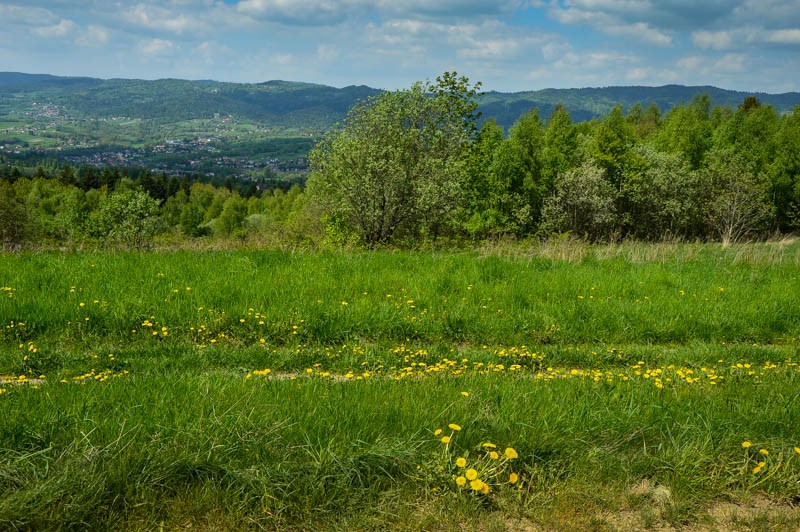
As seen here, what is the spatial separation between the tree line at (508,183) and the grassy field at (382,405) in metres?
7.35

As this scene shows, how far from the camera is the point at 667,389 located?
221 inches

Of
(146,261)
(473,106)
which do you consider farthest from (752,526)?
(473,106)

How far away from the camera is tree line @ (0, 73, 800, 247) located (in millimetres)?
24750

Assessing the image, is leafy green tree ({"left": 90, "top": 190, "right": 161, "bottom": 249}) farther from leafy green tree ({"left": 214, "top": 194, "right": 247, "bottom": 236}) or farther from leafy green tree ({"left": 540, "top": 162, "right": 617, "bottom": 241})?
leafy green tree ({"left": 214, "top": 194, "right": 247, "bottom": 236})

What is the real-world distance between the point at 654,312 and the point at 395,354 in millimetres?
4955

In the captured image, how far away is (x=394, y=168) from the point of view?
2417 centimetres

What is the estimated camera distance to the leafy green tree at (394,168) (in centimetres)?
2434

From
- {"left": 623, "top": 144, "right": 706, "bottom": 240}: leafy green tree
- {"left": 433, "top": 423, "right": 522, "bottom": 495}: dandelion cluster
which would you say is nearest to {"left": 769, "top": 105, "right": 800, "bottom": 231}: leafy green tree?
{"left": 623, "top": 144, "right": 706, "bottom": 240}: leafy green tree

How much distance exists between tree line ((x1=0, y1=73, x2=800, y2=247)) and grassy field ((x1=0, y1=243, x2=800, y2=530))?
24.1 feet

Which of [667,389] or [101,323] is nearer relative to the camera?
[667,389]

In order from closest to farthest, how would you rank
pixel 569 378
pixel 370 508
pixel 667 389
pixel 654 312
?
pixel 370 508 < pixel 667 389 < pixel 569 378 < pixel 654 312

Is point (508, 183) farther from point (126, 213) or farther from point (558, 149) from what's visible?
point (126, 213)

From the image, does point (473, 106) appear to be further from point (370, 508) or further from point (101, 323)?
point (370, 508)

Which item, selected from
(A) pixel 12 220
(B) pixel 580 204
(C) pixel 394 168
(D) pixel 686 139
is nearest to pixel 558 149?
(B) pixel 580 204
